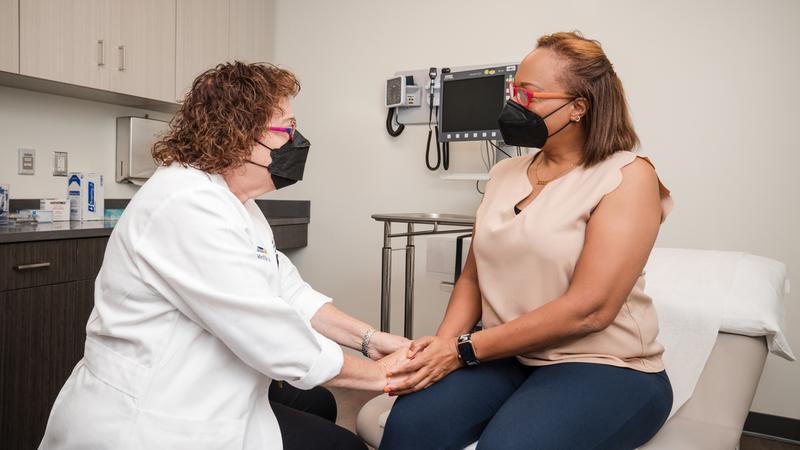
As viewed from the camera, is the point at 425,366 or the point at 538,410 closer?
the point at 538,410

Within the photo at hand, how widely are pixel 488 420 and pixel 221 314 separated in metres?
0.58

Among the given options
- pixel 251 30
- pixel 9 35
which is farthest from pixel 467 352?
pixel 251 30

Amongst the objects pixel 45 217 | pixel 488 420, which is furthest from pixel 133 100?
pixel 488 420

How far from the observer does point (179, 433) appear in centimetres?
94

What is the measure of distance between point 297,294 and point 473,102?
1263mm

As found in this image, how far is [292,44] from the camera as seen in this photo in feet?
10.7

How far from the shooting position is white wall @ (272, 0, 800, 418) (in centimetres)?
218

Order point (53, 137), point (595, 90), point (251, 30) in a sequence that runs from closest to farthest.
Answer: point (595, 90) → point (53, 137) → point (251, 30)

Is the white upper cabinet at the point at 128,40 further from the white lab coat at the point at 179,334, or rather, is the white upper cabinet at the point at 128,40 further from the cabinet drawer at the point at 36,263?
the white lab coat at the point at 179,334

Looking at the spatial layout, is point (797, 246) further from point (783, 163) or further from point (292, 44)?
point (292, 44)

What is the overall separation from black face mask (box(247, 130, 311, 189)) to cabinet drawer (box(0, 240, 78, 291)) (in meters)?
1.15

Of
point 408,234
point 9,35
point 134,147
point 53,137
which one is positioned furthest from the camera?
point 134,147

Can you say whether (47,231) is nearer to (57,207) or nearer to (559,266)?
(57,207)

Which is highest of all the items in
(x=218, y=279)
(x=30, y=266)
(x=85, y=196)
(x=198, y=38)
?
(x=198, y=38)
